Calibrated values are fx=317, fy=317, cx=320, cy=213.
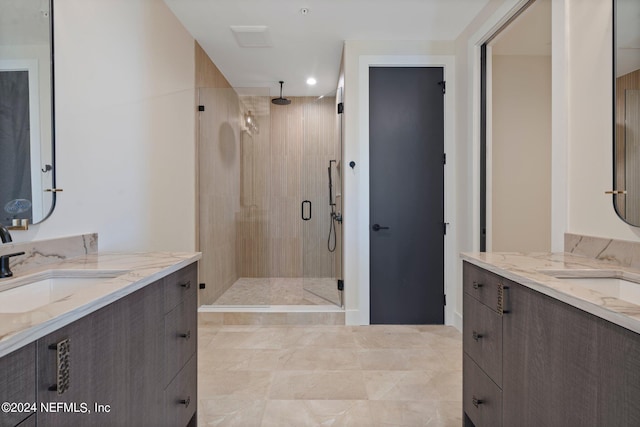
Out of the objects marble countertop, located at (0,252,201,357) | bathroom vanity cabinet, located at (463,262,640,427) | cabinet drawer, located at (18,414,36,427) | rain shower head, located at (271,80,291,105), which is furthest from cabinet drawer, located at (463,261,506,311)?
rain shower head, located at (271,80,291,105)

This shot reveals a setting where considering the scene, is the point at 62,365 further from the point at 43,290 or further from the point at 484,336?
the point at 484,336

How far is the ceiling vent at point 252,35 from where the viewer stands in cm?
277

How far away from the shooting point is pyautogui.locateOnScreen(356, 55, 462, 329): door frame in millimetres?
2990

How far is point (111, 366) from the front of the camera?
0.90 m

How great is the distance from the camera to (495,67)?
3229 millimetres

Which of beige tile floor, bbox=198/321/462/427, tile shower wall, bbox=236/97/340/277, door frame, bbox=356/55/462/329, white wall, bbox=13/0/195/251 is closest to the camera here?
white wall, bbox=13/0/195/251

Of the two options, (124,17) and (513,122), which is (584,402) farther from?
(513,122)

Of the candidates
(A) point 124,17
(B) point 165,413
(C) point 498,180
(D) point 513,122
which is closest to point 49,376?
(B) point 165,413

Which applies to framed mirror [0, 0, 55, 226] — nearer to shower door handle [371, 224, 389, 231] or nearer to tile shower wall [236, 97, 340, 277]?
tile shower wall [236, 97, 340, 277]

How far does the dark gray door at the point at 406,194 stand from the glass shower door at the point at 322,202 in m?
0.55

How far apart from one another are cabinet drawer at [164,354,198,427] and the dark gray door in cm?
187

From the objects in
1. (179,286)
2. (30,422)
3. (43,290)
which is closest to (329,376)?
(179,286)

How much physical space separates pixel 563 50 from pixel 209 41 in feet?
9.28

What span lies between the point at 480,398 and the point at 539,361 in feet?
1.66
